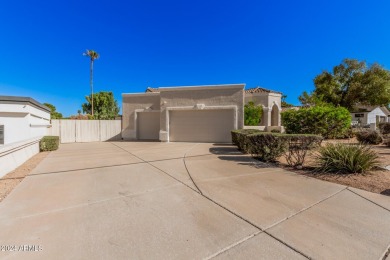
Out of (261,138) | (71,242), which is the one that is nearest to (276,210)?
(71,242)

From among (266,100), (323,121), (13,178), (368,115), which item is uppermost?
(266,100)

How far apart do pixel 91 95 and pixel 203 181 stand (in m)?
32.5

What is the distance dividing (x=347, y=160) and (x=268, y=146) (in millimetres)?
2249

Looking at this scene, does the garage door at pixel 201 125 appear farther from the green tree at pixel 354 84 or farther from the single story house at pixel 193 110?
the green tree at pixel 354 84

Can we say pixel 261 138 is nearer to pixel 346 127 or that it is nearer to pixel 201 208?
pixel 201 208

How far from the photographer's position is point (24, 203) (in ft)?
11.3

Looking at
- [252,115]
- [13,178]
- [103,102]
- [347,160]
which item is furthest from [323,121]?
[103,102]

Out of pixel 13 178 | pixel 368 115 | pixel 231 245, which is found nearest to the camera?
pixel 231 245

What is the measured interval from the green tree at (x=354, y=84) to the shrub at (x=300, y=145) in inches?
667

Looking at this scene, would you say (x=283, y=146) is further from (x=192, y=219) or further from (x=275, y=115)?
(x=275, y=115)

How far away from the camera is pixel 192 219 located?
2887mm

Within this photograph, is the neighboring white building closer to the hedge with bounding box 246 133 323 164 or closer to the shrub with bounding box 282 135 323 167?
the hedge with bounding box 246 133 323 164

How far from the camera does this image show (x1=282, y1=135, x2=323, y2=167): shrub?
5.99m

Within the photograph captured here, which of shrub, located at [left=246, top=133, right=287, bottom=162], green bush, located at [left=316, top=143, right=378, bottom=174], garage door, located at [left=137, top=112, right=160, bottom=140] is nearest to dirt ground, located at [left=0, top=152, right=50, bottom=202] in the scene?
shrub, located at [left=246, top=133, right=287, bottom=162]
